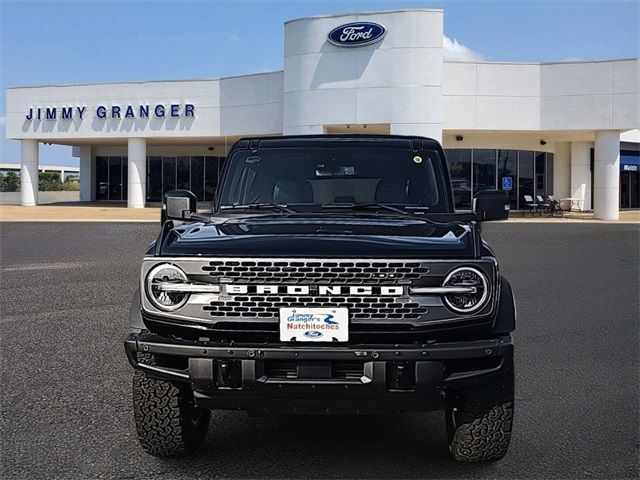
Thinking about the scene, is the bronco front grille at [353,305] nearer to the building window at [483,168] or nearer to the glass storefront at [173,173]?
the building window at [483,168]

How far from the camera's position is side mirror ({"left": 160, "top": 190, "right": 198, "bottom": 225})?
4824 mm

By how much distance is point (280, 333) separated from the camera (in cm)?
331

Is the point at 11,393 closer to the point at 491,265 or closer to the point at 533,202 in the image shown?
the point at 491,265

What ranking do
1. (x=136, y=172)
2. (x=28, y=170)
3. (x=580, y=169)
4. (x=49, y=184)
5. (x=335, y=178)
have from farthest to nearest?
(x=49, y=184) < (x=28, y=170) < (x=136, y=172) < (x=580, y=169) < (x=335, y=178)

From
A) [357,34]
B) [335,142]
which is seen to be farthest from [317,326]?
[357,34]

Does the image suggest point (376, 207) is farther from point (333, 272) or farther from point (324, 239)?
point (333, 272)

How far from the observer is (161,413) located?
371cm

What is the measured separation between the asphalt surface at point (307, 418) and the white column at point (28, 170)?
1177 inches

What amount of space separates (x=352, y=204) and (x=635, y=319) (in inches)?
197

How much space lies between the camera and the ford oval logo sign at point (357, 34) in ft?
86.2

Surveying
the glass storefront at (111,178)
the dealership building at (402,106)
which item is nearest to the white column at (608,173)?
the dealership building at (402,106)

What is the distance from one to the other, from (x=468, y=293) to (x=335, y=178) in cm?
201

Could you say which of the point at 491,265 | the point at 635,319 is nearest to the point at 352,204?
the point at 491,265

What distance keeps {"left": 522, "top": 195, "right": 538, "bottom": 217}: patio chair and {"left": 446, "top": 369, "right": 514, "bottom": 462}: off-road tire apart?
28807mm
